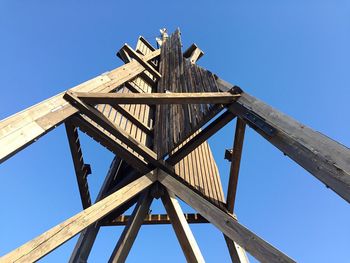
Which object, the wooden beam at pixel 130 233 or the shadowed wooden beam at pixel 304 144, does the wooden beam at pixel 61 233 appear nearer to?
the wooden beam at pixel 130 233

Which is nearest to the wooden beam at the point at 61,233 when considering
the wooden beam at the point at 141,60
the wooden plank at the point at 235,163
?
the wooden plank at the point at 235,163

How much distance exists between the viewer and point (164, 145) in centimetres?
396

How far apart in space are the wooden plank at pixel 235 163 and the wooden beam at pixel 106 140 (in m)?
1.14

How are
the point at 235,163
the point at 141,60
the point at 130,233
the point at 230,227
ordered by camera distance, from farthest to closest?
the point at 141,60 < the point at 235,163 < the point at 130,233 < the point at 230,227

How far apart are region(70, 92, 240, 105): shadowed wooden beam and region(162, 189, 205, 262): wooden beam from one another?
3.66ft

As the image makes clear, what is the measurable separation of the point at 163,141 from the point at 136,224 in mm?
1105

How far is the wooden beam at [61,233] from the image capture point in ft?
7.73

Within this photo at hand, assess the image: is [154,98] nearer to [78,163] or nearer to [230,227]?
[230,227]

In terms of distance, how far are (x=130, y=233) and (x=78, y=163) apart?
4.67ft

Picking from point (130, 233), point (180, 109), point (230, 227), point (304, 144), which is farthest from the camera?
point (180, 109)

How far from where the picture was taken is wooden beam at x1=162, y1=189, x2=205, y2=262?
3084 millimetres

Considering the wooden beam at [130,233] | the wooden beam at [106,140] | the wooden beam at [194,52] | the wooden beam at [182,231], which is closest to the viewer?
the wooden beam at [182,231]

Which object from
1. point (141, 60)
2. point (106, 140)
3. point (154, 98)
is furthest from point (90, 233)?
point (141, 60)

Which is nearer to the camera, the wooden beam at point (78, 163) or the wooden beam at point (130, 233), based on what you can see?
the wooden beam at point (130, 233)
